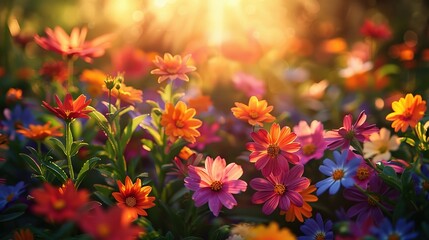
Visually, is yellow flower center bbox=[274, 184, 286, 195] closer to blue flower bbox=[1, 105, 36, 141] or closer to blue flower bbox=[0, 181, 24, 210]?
blue flower bbox=[0, 181, 24, 210]

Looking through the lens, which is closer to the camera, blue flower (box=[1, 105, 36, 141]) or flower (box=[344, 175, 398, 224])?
flower (box=[344, 175, 398, 224])

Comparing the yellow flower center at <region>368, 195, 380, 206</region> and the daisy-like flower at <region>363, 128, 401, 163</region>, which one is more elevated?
the daisy-like flower at <region>363, 128, 401, 163</region>

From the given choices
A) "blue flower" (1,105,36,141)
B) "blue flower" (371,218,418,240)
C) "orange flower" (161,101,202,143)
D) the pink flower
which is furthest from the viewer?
the pink flower

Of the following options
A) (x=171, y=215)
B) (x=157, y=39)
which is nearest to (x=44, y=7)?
(x=157, y=39)

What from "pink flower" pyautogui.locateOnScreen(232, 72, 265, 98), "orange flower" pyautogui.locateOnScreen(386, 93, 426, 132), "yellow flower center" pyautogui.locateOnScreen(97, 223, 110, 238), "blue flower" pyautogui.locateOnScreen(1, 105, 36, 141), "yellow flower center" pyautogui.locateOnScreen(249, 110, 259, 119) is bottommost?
Answer: "blue flower" pyautogui.locateOnScreen(1, 105, 36, 141)

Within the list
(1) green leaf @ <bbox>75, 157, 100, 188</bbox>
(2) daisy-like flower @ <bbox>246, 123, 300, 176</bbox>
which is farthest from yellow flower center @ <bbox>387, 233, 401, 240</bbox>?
(1) green leaf @ <bbox>75, 157, 100, 188</bbox>

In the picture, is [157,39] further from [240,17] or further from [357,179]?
[357,179]

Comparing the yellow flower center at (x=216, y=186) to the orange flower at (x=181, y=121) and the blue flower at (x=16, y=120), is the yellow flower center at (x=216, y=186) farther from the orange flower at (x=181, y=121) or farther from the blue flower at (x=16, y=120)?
the blue flower at (x=16, y=120)
